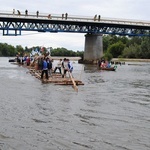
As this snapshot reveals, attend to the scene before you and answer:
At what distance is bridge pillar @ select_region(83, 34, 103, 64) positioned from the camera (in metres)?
94.6

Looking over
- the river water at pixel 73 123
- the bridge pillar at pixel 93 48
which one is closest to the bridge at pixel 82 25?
the bridge pillar at pixel 93 48

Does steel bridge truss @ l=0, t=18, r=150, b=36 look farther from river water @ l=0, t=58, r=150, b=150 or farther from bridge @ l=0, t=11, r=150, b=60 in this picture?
river water @ l=0, t=58, r=150, b=150

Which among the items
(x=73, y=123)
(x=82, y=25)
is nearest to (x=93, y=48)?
(x=82, y=25)

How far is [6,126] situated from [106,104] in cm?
732

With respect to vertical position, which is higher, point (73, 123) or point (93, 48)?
point (93, 48)

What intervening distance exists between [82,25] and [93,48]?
20.9 ft

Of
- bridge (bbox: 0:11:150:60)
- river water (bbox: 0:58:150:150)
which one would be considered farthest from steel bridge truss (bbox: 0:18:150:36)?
river water (bbox: 0:58:150:150)

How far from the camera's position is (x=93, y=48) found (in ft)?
310

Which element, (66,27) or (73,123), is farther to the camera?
(66,27)

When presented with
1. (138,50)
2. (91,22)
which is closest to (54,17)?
(91,22)

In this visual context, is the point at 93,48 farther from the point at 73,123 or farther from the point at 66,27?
the point at 73,123

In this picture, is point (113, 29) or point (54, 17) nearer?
point (54, 17)

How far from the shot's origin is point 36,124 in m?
14.1

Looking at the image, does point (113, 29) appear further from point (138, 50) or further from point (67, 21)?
point (138, 50)
